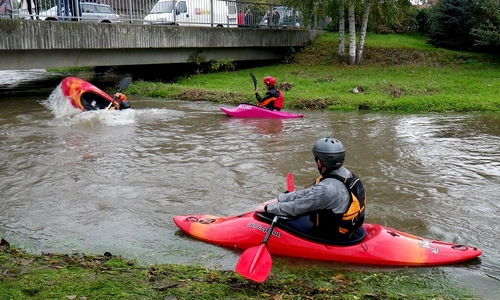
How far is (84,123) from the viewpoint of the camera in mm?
11492

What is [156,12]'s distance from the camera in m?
18.6

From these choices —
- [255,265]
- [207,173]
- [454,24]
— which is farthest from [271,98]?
[454,24]

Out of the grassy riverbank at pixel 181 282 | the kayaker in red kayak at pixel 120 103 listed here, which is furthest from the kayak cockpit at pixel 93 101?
the grassy riverbank at pixel 181 282

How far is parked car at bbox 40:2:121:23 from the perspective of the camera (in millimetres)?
14784

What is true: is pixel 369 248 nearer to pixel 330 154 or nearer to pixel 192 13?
pixel 330 154

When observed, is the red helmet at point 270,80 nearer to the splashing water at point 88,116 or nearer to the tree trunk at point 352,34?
the splashing water at point 88,116

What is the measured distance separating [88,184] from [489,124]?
8.77 meters

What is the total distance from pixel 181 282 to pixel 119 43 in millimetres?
13347

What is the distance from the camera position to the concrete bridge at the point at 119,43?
1385 centimetres

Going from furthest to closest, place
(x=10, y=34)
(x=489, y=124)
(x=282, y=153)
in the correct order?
(x=10, y=34), (x=489, y=124), (x=282, y=153)

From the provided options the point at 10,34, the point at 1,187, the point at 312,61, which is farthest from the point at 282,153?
the point at 312,61

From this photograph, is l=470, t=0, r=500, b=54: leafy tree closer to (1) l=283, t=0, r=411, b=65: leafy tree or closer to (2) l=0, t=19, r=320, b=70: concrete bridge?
(1) l=283, t=0, r=411, b=65: leafy tree

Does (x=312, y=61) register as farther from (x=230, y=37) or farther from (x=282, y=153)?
(x=282, y=153)

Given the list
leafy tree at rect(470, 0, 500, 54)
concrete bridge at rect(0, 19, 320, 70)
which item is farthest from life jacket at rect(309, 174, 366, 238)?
leafy tree at rect(470, 0, 500, 54)
